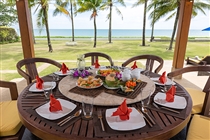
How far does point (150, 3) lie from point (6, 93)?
34.0ft

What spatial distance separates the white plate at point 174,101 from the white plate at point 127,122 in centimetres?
31

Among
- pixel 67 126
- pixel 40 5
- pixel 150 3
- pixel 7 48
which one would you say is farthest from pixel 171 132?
pixel 150 3

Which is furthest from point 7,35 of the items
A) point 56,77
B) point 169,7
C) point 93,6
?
point 169,7

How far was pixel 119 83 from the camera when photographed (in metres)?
1.62

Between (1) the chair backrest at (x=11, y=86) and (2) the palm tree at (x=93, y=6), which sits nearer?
(1) the chair backrest at (x=11, y=86)

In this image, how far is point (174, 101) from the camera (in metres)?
1.32

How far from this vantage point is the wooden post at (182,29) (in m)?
3.33

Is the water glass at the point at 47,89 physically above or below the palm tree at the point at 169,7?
below

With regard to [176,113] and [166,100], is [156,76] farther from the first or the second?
[176,113]

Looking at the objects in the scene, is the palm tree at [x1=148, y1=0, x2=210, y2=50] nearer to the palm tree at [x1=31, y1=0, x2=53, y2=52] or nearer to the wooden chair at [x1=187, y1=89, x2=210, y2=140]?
the palm tree at [x1=31, y1=0, x2=53, y2=52]

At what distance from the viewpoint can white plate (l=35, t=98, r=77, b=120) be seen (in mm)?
1102

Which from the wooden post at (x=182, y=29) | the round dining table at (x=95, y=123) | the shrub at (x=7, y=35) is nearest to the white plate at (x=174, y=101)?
the round dining table at (x=95, y=123)

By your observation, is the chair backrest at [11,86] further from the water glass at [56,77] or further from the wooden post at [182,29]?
the wooden post at [182,29]

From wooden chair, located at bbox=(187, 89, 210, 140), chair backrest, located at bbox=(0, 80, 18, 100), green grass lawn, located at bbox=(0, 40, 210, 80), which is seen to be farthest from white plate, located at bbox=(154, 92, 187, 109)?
green grass lawn, located at bbox=(0, 40, 210, 80)
